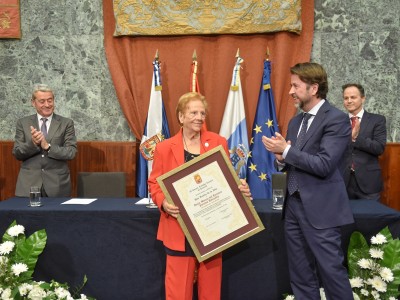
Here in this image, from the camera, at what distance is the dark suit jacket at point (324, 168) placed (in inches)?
98.3

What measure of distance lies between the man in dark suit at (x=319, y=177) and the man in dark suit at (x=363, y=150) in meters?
1.62

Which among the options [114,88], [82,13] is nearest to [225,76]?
[114,88]

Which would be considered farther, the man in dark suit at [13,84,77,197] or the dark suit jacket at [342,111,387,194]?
the dark suit jacket at [342,111,387,194]

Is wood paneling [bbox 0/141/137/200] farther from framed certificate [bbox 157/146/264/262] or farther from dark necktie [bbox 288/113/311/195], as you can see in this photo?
dark necktie [bbox 288/113/311/195]

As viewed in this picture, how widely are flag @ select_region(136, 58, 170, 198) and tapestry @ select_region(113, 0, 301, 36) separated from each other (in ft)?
1.51

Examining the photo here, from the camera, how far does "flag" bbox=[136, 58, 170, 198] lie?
499 cm

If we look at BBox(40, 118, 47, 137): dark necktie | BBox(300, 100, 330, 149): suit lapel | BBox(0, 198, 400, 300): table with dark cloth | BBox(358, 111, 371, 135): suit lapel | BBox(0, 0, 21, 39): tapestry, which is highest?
BBox(0, 0, 21, 39): tapestry

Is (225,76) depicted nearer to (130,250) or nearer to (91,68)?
(91,68)

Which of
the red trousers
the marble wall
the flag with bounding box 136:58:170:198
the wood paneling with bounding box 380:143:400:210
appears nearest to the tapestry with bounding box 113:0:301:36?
the marble wall

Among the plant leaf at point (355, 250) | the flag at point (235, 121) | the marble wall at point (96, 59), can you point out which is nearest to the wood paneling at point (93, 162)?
the marble wall at point (96, 59)

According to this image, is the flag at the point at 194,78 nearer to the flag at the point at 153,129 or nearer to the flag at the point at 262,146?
the flag at the point at 153,129

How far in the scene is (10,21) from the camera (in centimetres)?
527

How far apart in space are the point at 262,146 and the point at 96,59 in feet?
6.78

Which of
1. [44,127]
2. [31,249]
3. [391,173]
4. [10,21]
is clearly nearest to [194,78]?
[44,127]
